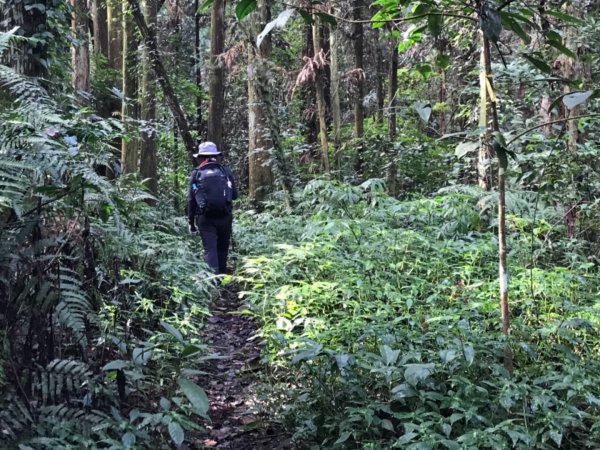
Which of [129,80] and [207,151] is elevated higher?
[129,80]

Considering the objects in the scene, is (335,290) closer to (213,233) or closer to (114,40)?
(213,233)

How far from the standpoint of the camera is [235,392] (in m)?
4.46

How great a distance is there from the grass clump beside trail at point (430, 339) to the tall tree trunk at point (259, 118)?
5114 mm

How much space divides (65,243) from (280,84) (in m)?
13.7

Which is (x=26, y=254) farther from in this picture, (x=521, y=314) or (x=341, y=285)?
(x=521, y=314)

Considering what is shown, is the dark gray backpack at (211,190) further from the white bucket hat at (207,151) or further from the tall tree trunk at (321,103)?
the tall tree trunk at (321,103)

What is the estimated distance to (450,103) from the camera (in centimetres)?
1622

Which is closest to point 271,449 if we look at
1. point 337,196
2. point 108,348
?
point 108,348

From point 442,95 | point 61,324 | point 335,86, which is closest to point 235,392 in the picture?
point 61,324

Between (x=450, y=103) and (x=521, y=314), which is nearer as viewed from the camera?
(x=521, y=314)

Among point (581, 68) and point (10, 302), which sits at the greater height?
point (581, 68)

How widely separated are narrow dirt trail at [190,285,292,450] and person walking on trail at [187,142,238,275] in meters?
1.66

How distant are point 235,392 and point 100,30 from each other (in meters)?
13.5

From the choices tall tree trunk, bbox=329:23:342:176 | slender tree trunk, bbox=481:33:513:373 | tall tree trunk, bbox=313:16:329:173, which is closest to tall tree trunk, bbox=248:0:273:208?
tall tree trunk, bbox=313:16:329:173
